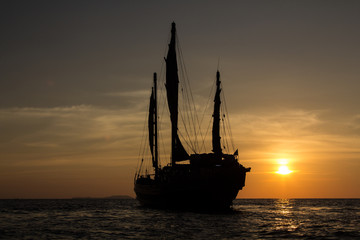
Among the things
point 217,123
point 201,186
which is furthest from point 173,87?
point 201,186

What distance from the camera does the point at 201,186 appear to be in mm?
62344

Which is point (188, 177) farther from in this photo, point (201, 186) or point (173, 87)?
point (173, 87)

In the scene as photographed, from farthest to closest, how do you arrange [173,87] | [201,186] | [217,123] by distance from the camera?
[217,123] < [173,87] < [201,186]

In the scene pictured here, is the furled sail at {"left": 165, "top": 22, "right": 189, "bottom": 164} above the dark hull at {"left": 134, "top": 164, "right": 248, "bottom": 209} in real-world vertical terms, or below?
above

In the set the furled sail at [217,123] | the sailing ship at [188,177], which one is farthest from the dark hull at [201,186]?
the furled sail at [217,123]

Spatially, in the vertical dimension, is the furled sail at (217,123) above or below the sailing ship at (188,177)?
above

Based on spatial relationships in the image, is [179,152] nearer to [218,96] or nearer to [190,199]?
[190,199]

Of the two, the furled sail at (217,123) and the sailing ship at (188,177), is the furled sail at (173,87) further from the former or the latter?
the furled sail at (217,123)

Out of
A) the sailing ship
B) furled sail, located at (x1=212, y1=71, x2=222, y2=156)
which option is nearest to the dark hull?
the sailing ship

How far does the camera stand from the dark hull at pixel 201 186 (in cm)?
6278

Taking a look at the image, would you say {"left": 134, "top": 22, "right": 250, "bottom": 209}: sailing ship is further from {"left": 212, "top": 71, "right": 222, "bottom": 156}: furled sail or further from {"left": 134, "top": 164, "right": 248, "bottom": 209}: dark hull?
{"left": 212, "top": 71, "right": 222, "bottom": 156}: furled sail

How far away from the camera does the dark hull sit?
62781 mm

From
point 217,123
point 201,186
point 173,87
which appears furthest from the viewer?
point 217,123

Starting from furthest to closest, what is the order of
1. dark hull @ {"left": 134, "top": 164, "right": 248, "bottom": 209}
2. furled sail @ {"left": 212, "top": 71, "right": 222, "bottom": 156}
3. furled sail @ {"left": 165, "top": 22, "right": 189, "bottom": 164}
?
furled sail @ {"left": 212, "top": 71, "right": 222, "bottom": 156} → furled sail @ {"left": 165, "top": 22, "right": 189, "bottom": 164} → dark hull @ {"left": 134, "top": 164, "right": 248, "bottom": 209}
